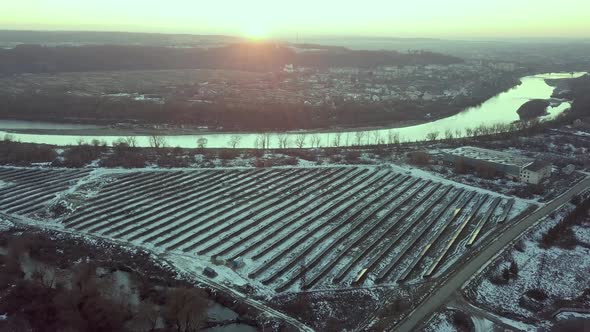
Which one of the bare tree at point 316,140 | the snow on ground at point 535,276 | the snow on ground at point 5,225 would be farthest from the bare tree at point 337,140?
the snow on ground at point 5,225

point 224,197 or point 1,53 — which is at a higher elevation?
point 1,53

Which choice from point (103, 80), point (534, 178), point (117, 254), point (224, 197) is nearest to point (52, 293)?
point (117, 254)

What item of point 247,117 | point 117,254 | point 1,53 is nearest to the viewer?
point 117,254

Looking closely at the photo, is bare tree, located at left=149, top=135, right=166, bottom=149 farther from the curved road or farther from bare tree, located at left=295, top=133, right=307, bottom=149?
the curved road

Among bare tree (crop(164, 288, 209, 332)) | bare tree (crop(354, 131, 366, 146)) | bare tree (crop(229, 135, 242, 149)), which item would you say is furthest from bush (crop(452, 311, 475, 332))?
bare tree (crop(229, 135, 242, 149))

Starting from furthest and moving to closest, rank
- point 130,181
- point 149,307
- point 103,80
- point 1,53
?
point 1,53, point 103,80, point 130,181, point 149,307

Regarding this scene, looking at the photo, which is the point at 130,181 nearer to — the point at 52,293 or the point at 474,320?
the point at 52,293
